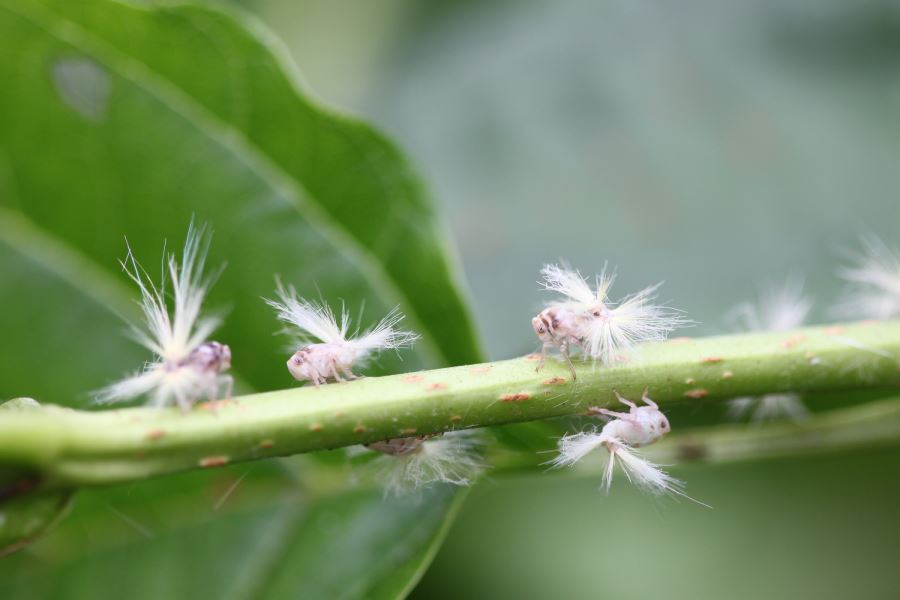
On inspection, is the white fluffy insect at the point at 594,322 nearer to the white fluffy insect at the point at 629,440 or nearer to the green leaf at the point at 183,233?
the white fluffy insect at the point at 629,440

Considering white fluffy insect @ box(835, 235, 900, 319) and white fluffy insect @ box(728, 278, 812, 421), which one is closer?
white fluffy insect @ box(835, 235, 900, 319)

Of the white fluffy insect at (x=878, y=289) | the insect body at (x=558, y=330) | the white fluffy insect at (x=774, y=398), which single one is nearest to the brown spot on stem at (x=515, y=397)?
the insect body at (x=558, y=330)

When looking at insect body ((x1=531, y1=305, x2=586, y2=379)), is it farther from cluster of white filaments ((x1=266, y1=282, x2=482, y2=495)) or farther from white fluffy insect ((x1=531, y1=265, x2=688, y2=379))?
cluster of white filaments ((x1=266, y1=282, x2=482, y2=495))

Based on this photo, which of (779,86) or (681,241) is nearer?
(681,241)

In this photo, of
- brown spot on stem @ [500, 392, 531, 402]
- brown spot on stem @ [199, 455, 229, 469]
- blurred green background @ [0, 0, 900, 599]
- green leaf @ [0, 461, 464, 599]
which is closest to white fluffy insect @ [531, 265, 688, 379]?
brown spot on stem @ [500, 392, 531, 402]

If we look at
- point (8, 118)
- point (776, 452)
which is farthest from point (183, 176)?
point (776, 452)

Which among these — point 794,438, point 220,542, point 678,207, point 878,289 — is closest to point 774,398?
point 794,438

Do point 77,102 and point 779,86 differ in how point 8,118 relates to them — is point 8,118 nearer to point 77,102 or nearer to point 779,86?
point 77,102
